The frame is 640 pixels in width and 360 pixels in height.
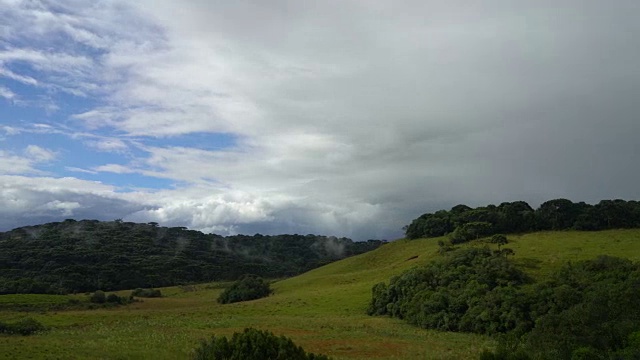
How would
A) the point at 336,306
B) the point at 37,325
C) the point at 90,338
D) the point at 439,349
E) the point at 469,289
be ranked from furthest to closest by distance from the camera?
the point at 336,306 → the point at 469,289 → the point at 37,325 → the point at 90,338 → the point at 439,349

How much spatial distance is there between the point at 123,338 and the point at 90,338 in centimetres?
313

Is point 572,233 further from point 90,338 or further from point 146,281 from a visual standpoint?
point 146,281

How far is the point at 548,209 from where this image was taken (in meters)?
109

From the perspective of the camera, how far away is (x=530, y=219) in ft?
352

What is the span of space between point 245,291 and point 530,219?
207 ft

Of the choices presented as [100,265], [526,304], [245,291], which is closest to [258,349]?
[526,304]

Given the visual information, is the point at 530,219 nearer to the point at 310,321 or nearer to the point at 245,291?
the point at 245,291

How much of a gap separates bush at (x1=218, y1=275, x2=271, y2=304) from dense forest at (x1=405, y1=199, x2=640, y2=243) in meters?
40.8

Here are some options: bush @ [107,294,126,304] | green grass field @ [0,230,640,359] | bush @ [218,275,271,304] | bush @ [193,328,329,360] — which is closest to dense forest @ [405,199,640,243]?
green grass field @ [0,230,640,359]

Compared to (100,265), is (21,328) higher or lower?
lower

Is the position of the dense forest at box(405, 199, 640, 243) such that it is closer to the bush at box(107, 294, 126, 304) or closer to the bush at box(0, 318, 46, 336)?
the bush at box(107, 294, 126, 304)

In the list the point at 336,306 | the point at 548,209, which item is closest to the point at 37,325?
the point at 336,306

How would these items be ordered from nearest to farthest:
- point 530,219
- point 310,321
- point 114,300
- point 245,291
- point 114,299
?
1. point 310,321
2. point 114,300
3. point 114,299
4. point 245,291
5. point 530,219

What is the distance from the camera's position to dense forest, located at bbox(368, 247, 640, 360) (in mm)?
30297
